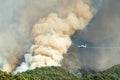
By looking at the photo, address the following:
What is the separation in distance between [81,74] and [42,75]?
1306 inches

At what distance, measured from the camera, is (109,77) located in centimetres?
11462

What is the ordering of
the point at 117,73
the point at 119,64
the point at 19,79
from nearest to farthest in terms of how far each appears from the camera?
the point at 19,79 < the point at 117,73 < the point at 119,64

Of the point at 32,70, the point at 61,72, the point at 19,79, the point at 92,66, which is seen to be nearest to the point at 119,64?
the point at 92,66

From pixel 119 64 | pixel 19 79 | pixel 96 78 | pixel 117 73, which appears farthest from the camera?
pixel 119 64

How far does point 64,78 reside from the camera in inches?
4473

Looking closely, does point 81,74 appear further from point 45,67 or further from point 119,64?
point 45,67

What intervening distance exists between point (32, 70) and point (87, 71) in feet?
118

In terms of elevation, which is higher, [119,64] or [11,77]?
[119,64]

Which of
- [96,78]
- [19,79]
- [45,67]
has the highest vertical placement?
[45,67]

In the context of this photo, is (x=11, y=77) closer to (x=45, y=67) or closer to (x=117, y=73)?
(x=45, y=67)

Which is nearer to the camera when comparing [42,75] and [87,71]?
[42,75]

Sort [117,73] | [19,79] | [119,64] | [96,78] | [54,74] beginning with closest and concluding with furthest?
[19,79], [96,78], [54,74], [117,73], [119,64]

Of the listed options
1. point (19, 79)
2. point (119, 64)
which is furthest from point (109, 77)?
point (19, 79)

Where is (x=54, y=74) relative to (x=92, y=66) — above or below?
below
